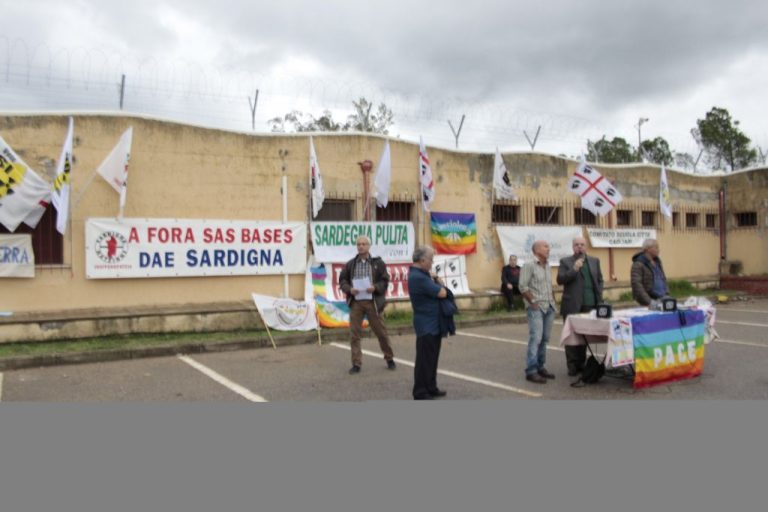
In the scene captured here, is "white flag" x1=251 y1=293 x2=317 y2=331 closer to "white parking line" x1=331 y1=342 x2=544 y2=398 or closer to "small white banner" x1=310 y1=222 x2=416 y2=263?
"small white banner" x1=310 y1=222 x2=416 y2=263

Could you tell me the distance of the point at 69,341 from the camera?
10055 mm

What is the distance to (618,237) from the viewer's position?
59.4 feet

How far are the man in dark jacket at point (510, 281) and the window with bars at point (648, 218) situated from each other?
650 cm

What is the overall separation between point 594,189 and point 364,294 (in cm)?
911

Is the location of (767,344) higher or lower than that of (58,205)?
lower

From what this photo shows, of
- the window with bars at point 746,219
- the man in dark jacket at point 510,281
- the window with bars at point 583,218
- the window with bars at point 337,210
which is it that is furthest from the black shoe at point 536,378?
the window with bars at point 746,219

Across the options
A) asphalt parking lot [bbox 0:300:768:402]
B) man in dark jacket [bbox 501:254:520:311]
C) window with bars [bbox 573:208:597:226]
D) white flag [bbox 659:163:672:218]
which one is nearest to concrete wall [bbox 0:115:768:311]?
man in dark jacket [bbox 501:254:520:311]

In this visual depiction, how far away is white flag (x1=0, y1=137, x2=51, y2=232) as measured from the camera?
10016mm

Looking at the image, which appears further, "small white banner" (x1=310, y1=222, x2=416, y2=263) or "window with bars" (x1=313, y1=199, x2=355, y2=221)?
"window with bars" (x1=313, y1=199, x2=355, y2=221)

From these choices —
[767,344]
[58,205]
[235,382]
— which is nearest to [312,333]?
[235,382]

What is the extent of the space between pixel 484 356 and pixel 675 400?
10.8 ft

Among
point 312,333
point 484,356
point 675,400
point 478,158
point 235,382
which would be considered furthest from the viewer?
point 478,158

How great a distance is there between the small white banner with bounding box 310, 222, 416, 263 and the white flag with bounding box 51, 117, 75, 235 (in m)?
4.42

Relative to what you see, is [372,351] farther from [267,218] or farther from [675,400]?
[675,400]
